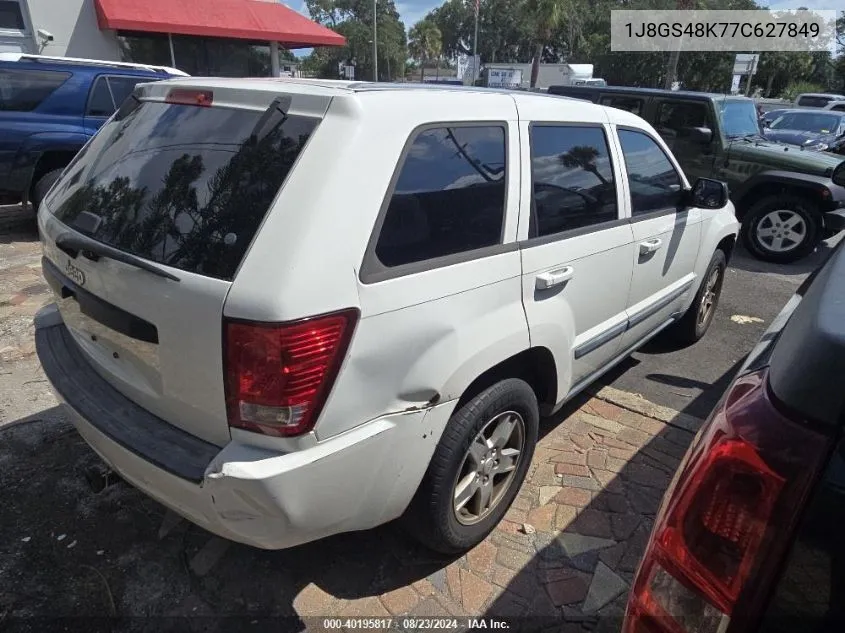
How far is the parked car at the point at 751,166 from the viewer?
6.87m

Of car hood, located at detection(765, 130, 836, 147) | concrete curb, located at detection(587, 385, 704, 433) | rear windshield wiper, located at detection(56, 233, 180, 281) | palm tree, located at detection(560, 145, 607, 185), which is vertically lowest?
concrete curb, located at detection(587, 385, 704, 433)

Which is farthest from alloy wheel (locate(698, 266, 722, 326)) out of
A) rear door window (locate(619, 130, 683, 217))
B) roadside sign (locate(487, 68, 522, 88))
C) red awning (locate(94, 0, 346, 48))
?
roadside sign (locate(487, 68, 522, 88))

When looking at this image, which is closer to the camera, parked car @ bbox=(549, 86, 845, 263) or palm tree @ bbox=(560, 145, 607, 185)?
palm tree @ bbox=(560, 145, 607, 185)

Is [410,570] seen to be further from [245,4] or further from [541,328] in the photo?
[245,4]

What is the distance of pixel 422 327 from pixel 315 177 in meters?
0.57

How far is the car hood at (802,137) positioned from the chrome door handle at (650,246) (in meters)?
8.99

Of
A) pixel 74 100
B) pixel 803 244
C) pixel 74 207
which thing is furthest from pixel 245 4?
pixel 74 207

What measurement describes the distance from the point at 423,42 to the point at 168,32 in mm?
63556

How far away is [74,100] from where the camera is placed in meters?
6.97

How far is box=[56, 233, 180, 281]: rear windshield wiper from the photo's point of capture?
1754mm

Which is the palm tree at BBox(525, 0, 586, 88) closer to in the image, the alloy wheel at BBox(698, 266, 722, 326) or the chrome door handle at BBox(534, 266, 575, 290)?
the alloy wheel at BBox(698, 266, 722, 326)

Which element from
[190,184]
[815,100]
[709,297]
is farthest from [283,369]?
[815,100]

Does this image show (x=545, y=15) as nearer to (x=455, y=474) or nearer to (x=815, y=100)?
(x=815, y=100)

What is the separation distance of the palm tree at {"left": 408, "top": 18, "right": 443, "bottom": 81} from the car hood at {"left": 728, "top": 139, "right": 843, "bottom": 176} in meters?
67.2
